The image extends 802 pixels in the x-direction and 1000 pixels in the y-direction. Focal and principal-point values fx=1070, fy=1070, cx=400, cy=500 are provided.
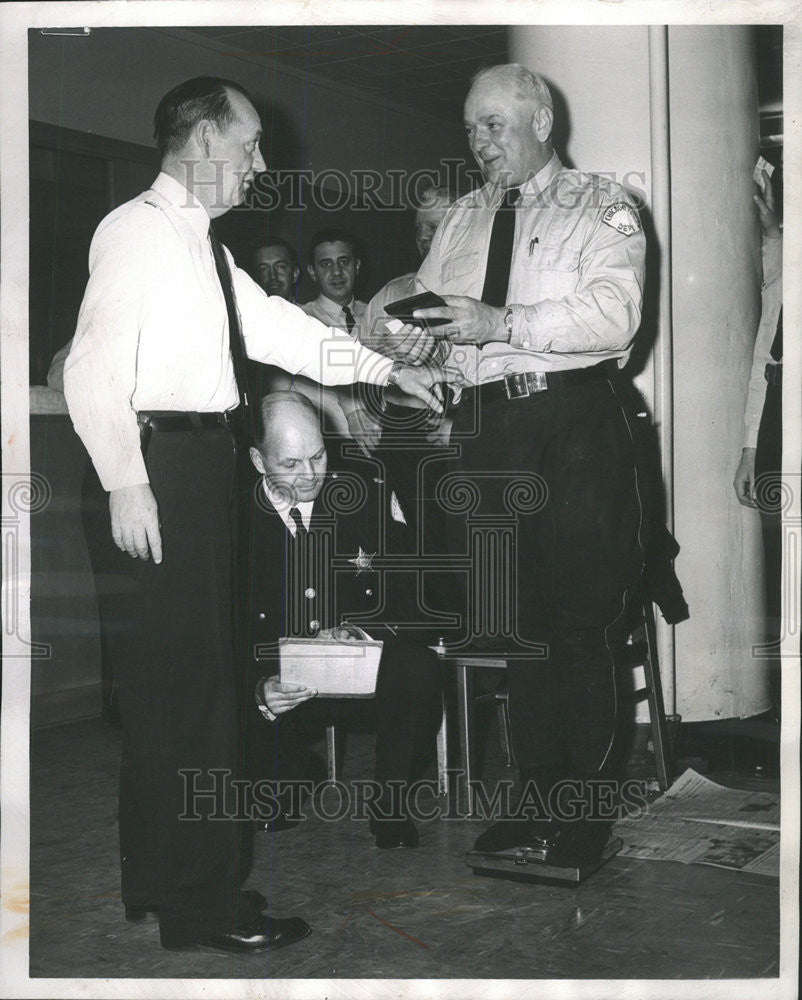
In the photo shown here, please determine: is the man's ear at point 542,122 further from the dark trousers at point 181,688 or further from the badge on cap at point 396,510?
the dark trousers at point 181,688

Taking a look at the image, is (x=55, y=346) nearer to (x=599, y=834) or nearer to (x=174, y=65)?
(x=174, y=65)

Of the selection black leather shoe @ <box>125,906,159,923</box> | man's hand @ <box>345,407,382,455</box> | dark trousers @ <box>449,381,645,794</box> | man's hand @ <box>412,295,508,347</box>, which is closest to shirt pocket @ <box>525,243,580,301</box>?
man's hand @ <box>412,295,508,347</box>

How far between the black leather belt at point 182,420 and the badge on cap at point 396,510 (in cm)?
52

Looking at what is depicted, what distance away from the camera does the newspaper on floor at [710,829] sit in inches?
89.3

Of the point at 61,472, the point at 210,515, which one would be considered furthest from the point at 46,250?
the point at 210,515

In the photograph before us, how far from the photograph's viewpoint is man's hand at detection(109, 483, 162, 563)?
75.2 inches

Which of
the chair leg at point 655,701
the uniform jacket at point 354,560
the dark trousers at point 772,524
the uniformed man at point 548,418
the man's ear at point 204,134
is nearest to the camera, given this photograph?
the man's ear at point 204,134

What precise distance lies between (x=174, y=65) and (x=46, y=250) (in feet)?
1.44

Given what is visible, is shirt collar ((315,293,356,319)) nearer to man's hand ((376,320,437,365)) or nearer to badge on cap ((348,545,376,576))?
man's hand ((376,320,437,365))

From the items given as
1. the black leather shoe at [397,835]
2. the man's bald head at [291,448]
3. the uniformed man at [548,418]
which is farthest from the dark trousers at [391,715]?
the man's bald head at [291,448]

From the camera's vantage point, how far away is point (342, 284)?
235 centimetres

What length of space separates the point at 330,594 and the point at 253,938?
2.43 ft

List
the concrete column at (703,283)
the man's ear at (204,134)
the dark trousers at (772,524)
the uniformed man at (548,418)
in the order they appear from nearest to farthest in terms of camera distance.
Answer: the man's ear at (204,134), the dark trousers at (772,524), the uniformed man at (548,418), the concrete column at (703,283)

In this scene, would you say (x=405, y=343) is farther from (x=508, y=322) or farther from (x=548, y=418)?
(x=548, y=418)
